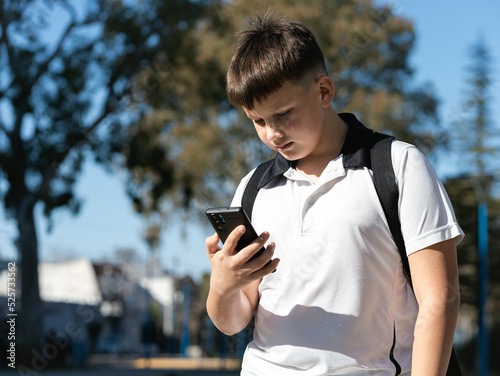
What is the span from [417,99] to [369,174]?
20781 millimetres

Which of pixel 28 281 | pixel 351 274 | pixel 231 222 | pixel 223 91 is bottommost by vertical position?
pixel 28 281

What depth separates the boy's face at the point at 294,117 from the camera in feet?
5.32

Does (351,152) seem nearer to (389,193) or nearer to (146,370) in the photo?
(389,193)

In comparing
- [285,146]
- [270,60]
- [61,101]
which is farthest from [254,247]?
[61,101]

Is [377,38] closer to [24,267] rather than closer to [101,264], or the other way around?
[24,267]

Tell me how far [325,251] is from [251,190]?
0.33m

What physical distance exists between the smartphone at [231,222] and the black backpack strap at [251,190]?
0.58ft

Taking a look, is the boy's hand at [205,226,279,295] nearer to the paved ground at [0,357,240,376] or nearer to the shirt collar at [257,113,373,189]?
the shirt collar at [257,113,373,189]

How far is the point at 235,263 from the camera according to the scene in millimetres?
1559

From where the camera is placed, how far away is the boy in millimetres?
1508

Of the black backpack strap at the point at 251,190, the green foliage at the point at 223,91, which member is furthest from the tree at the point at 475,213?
the black backpack strap at the point at 251,190

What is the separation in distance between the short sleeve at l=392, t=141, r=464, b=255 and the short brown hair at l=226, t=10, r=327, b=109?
13.1 inches

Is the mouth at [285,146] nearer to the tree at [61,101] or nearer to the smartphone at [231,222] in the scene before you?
the smartphone at [231,222]

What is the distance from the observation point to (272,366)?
63.7 inches
